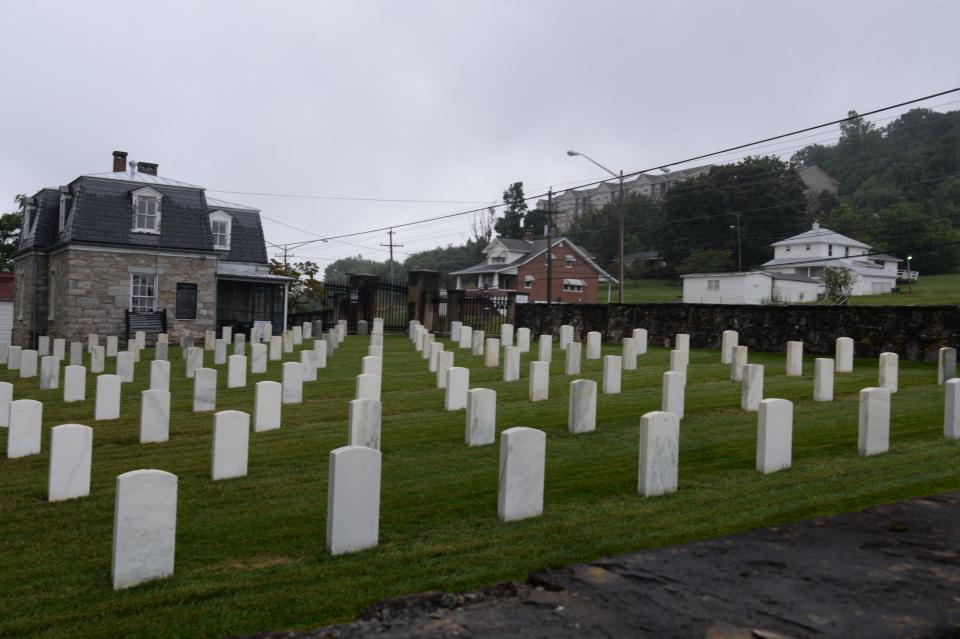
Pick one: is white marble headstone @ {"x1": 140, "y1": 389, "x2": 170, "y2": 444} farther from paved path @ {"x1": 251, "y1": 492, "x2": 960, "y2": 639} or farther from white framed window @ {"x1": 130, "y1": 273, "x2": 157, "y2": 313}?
white framed window @ {"x1": 130, "y1": 273, "x2": 157, "y2": 313}

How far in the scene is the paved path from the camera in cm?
361

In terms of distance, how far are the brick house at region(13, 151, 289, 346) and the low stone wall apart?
14784mm

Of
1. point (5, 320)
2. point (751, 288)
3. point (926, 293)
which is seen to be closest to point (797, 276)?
point (751, 288)

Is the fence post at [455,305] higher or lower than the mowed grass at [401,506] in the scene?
higher

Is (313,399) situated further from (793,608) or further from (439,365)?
(793,608)

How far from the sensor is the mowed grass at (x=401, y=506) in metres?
4.69

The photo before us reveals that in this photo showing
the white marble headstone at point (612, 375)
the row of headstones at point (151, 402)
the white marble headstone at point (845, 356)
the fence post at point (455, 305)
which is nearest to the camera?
the row of headstones at point (151, 402)

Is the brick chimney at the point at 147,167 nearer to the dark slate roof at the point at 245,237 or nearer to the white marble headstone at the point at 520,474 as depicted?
the dark slate roof at the point at 245,237

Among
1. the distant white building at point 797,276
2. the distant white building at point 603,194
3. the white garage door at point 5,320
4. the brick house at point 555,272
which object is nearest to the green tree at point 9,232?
the white garage door at point 5,320

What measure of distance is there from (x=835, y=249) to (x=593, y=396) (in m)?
49.4

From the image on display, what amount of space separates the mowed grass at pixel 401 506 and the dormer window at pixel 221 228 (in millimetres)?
24234

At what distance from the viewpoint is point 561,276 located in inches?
2398

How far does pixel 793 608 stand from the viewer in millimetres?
3789

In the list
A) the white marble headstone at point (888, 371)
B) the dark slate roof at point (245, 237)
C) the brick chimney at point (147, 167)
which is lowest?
the white marble headstone at point (888, 371)
